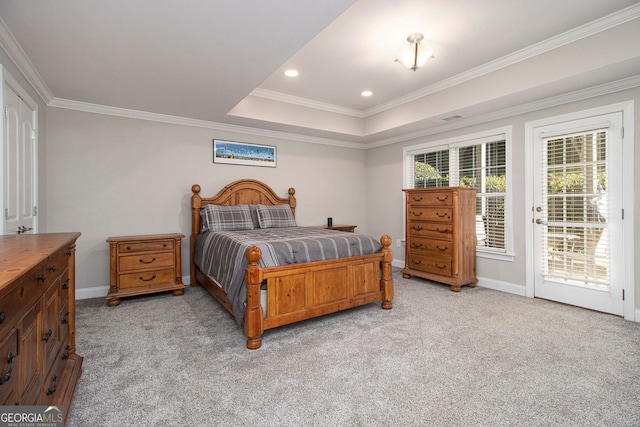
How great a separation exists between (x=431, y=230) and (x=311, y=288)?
7.17 feet

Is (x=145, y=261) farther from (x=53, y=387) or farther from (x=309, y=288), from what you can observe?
(x=53, y=387)

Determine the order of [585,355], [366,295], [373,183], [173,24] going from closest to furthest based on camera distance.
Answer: [173,24] → [585,355] → [366,295] → [373,183]

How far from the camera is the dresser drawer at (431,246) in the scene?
404 cm

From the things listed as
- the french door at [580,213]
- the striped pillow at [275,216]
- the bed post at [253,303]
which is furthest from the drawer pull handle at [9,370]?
the french door at [580,213]

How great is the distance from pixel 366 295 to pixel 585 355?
5.67 ft

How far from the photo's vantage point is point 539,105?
3557 millimetres

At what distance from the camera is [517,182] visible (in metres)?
3.81

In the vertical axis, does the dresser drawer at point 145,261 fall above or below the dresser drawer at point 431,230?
below

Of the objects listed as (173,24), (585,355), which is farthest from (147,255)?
(585,355)

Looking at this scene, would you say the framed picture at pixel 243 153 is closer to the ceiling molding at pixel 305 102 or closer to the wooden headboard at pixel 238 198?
the wooden headboard at pixel 238 198

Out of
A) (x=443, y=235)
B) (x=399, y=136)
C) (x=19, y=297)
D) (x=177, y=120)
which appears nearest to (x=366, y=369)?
(x=19, y=297)

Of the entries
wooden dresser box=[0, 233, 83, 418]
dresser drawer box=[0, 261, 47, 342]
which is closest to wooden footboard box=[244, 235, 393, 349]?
wooden dresser box=[0, 233, 83, 418]

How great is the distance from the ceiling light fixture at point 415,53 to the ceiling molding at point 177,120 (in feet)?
8.29

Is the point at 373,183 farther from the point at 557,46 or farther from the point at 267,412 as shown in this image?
the point at 267,412
